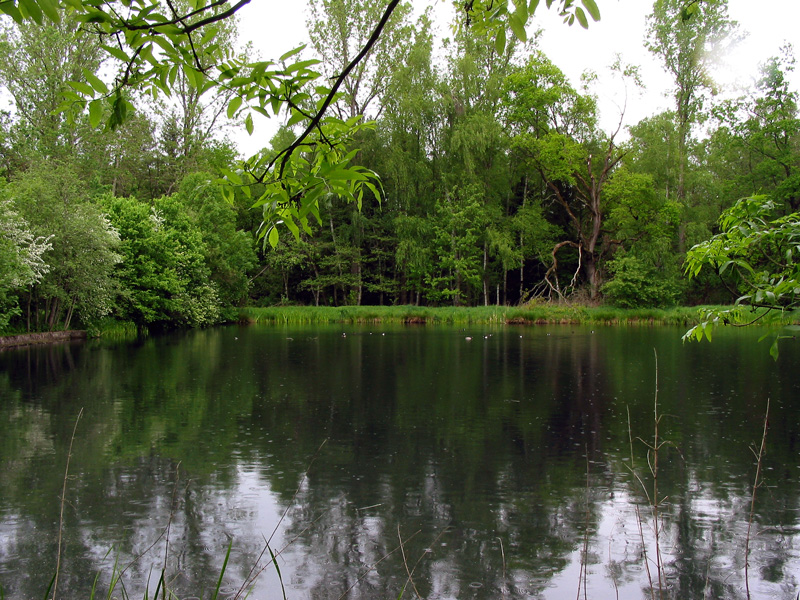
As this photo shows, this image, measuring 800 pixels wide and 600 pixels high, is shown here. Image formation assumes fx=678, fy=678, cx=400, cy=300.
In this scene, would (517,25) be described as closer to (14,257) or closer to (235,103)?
(235,103)

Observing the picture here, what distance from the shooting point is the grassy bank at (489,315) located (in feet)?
107

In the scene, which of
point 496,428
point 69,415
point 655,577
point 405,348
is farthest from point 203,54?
point 405,348

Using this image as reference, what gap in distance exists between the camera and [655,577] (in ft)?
14.9

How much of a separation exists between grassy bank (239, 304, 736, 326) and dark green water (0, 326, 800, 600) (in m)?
18.4

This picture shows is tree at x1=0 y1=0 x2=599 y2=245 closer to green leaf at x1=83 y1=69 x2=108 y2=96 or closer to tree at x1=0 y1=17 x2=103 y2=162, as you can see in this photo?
green leaf at x1=83 y1=69 x2=108 y2=96

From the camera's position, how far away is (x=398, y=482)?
254 inches

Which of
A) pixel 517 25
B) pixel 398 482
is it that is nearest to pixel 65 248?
pixel 398 482

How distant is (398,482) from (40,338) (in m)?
18.0

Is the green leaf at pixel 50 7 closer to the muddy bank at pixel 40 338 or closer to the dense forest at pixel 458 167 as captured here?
the muddy bank at pixel 40 338

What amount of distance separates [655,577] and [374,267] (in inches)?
1488

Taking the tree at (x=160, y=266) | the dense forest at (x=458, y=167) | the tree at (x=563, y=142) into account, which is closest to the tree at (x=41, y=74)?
the dense forest at (x=458, y=167)

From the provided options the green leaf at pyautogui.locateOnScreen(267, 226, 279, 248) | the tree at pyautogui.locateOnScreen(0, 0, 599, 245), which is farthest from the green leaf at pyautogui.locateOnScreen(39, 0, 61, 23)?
the green leaf at pyautogui.locateOnScreen(267, 226, 279, 248)

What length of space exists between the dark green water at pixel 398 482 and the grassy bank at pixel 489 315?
1843cm

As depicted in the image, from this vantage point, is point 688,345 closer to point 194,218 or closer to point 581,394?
point 581,394
